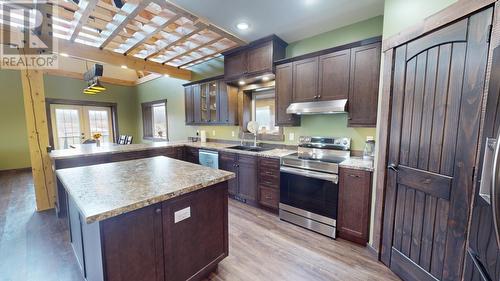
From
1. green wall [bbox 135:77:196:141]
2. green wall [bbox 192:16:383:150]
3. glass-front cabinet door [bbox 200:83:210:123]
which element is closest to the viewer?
green wall [bbox 192:16:383:150]

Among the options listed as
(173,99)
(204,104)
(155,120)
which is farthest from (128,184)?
(155,120)

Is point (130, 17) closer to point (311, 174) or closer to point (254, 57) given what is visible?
point (254, 57)

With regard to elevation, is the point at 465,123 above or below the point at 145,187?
above

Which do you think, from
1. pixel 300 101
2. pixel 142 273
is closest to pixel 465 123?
pixel 300 101

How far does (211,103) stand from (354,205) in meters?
3.25

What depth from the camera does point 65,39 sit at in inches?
118

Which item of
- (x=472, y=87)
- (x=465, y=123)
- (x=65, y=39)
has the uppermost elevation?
(x=65, y=39)

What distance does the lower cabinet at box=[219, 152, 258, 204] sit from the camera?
3.11 m

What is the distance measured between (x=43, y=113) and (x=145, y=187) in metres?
2.96

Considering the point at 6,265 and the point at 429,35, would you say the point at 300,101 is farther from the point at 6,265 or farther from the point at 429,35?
the point at 6,265

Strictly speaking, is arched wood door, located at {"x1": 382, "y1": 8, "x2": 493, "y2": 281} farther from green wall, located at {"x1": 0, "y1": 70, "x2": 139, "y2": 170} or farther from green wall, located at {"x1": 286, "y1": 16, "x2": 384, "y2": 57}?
green wall, located at {"x1": 0, "y1": 70, "x2": 139, "y2": 170}

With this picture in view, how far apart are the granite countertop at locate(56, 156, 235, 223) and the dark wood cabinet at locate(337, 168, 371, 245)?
1387mm

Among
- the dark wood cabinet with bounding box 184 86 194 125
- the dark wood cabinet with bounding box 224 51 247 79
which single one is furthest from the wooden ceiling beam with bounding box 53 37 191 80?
the dark wood cabinet with bounding box 224 51 247 79

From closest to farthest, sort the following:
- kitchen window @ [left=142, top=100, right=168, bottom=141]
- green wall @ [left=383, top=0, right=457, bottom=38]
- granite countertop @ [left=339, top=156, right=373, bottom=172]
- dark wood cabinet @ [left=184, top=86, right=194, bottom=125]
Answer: green wall @ [left=383, top=0, right=457, bottom=38] → granite countertop @ [left=339, top=156, right=373, bottom=172] → dark wood cabinet @ [left=184, top=86, right=194, bottom=125] → kitchen window @ [left=142, top=100, right=168, bottom=141]
